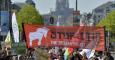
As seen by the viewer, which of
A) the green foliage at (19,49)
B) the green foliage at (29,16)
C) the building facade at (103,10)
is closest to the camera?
the green foliage at (19,49)

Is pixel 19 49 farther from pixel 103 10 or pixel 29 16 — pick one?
pixel 103 10

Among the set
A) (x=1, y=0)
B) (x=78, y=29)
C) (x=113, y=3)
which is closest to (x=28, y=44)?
(x=78, y=29)

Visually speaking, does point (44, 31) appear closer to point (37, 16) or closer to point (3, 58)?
point (3, 58)

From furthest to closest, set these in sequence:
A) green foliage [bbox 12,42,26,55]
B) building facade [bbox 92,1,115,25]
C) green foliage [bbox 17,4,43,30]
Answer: building facade [bbox 92,1,115,25], green foliage [bbox 17,4,43,30], green foliage [bbox 12,42,26,55]

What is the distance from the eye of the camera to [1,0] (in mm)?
121875

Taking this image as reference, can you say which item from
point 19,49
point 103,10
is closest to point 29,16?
point 19,49

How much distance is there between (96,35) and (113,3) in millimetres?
170371

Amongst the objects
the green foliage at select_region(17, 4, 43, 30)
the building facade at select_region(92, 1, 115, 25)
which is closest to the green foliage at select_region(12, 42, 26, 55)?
the green foliage at select_region(17, 4, 43, 30)

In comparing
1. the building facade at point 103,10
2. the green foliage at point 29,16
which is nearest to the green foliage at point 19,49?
the green foliage at point 29,16

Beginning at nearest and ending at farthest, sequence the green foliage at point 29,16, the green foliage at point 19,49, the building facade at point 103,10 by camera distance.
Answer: the green foliage at point 19,49
the green foliage at point 29,16
the building facade at point 103,10

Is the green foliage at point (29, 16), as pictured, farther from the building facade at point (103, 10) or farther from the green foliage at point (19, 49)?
the building facade at point (103, 10)

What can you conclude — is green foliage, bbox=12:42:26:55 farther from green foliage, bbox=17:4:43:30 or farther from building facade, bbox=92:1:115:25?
building facade, bbox=92:1:115:25

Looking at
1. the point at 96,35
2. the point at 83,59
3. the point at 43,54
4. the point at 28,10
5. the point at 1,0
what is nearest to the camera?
the point at 43,54

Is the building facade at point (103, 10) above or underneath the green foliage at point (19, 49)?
underneath
